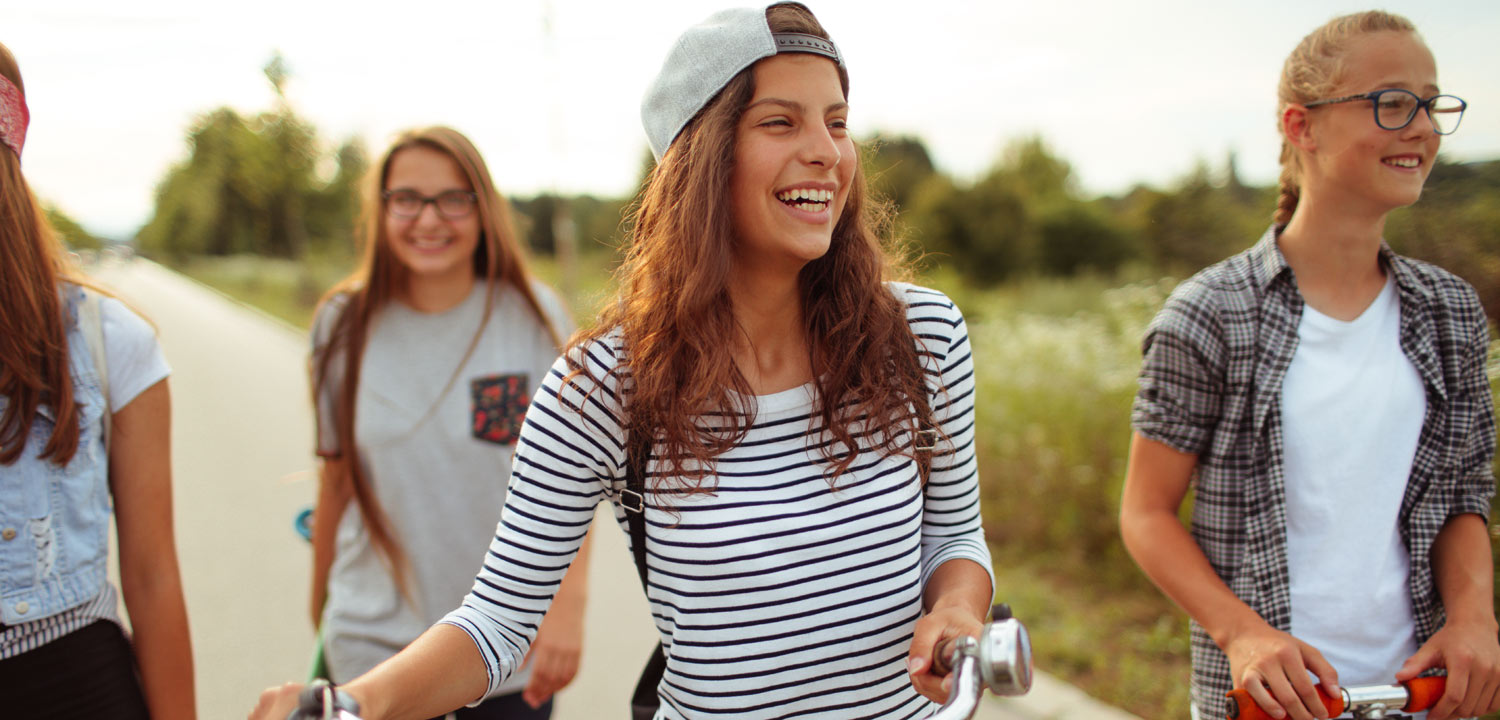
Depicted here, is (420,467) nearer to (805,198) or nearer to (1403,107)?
(805,198)

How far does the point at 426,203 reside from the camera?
2535mm

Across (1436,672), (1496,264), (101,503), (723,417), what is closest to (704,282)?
(723,417)

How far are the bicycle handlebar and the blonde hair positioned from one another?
40.1 inches

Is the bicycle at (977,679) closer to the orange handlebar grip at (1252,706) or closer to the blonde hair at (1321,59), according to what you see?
the orange handlebar grip at (1252,706)

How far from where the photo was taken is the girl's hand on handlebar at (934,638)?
1.33 meters

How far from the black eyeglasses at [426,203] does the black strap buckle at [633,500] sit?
1321 millimetres

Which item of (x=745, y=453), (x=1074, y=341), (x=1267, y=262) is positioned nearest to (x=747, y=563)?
(x=745, y=453)

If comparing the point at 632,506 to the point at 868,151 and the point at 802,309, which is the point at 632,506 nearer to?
the point at 802,309

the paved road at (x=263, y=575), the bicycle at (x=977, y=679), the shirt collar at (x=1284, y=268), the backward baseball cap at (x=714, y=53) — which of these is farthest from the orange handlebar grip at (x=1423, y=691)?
the paved road at (x=263, y=575)

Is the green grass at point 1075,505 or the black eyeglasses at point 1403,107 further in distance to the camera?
the green grass at point 1075,505

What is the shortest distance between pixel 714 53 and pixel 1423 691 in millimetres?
1656

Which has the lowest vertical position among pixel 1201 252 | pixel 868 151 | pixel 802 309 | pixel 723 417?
pixel 1201 252

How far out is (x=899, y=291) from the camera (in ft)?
5.89

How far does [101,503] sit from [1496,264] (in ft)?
15.3
